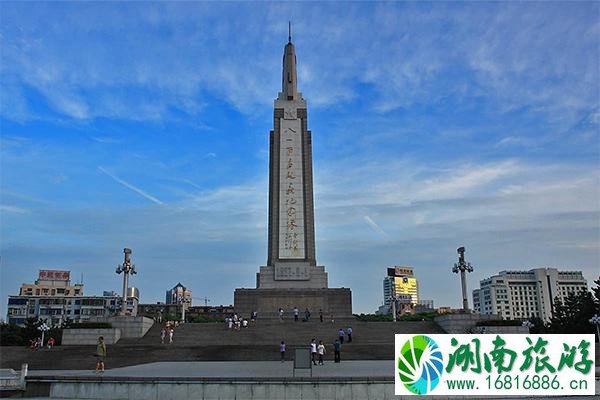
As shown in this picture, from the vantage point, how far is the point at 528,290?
140 meters

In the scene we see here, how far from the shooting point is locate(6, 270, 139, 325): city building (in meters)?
78.1

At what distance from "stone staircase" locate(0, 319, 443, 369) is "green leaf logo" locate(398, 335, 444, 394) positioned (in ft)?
42.5

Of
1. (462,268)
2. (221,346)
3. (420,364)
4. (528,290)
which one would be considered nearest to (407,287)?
(528,290)

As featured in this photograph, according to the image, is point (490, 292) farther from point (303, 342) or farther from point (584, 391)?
point (584, 391)

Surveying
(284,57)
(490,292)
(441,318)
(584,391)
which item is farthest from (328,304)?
(490,292)

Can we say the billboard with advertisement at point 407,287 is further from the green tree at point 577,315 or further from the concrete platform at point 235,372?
the concrete platform at point 235,372

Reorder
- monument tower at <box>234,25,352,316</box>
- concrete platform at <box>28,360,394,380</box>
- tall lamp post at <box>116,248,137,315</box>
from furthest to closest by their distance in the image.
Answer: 1. monument tower at <box>234,25,352,316</box>
2. tall lamp post at <box>116,248,137,315</box>
3. concrete platform at <box>28,360,394,380</box>

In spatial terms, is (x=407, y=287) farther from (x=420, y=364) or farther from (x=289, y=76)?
(x=420, y=364)

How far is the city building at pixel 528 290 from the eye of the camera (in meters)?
136

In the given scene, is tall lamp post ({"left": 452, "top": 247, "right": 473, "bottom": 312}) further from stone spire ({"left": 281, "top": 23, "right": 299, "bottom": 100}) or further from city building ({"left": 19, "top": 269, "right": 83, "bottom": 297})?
city building ({"left": 19, "top": 269, "right": 83, "bottom": 297})

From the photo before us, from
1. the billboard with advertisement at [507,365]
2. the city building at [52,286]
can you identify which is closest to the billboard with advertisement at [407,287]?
the city building at [52,286]

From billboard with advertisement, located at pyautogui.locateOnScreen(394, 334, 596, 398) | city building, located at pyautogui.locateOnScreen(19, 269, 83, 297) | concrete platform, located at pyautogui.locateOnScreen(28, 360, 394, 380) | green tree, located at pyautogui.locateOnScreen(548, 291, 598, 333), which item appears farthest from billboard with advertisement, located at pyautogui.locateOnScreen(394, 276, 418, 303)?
billboard with advertisement, located at pyautogui.locateOnScreen(394, 334, 596, 398)

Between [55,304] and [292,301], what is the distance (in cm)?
5807

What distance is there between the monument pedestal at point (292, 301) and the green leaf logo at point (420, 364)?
26.3 meters
